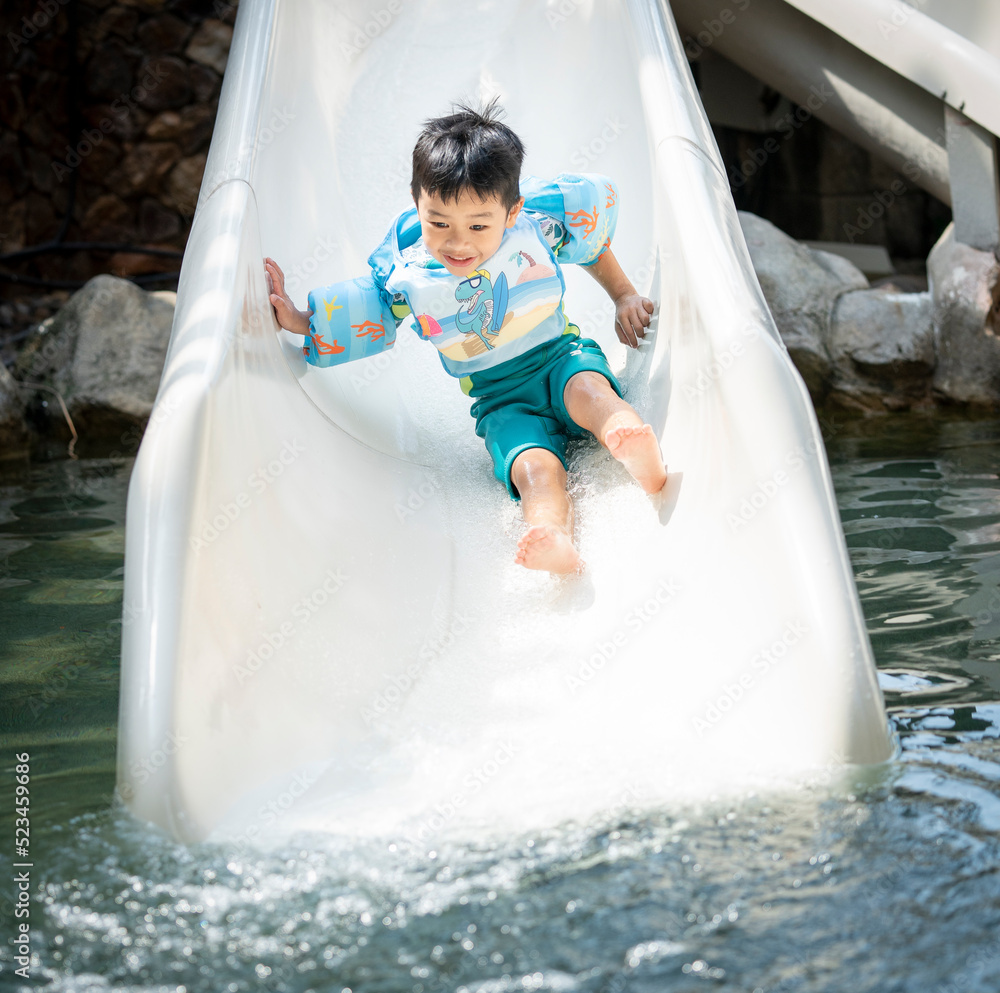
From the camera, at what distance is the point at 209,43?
14.4 ft

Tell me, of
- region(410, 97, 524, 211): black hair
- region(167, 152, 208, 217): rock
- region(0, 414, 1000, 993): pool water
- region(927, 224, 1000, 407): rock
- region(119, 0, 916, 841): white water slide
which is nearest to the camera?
region(0, 414, 1000, 993): pool water

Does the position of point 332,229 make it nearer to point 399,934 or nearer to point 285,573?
point 285,573

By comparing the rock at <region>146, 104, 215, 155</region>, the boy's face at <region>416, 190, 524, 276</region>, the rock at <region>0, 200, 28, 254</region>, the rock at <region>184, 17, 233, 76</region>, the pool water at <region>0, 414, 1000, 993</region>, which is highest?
the rock at <region>184, 17, 233, 76</region>

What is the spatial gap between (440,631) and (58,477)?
180 cm

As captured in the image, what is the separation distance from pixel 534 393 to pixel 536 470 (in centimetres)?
22

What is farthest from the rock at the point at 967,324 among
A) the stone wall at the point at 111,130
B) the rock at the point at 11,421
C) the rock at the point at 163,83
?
the rock at the point at 163,83

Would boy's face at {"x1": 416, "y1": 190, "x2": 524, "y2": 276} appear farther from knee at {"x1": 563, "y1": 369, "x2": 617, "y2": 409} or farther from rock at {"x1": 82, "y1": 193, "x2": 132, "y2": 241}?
rock at {"x1": 82, "y1": 193, "x2": 132, "y2": 241}

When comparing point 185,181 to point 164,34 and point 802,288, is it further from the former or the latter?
point 802,288

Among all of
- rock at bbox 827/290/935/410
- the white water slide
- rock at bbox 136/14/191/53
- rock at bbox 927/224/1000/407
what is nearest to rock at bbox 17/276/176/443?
the white water slide

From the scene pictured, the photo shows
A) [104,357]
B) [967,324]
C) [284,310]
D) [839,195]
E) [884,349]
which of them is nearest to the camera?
[284,310]

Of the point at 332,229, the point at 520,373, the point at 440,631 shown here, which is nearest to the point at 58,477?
the point at 332,229

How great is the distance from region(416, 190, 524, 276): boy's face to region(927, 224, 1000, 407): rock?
69.5 inches

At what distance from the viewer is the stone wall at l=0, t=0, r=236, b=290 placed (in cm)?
426

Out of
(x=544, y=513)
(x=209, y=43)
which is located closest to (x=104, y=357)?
(x=209, y=43)
